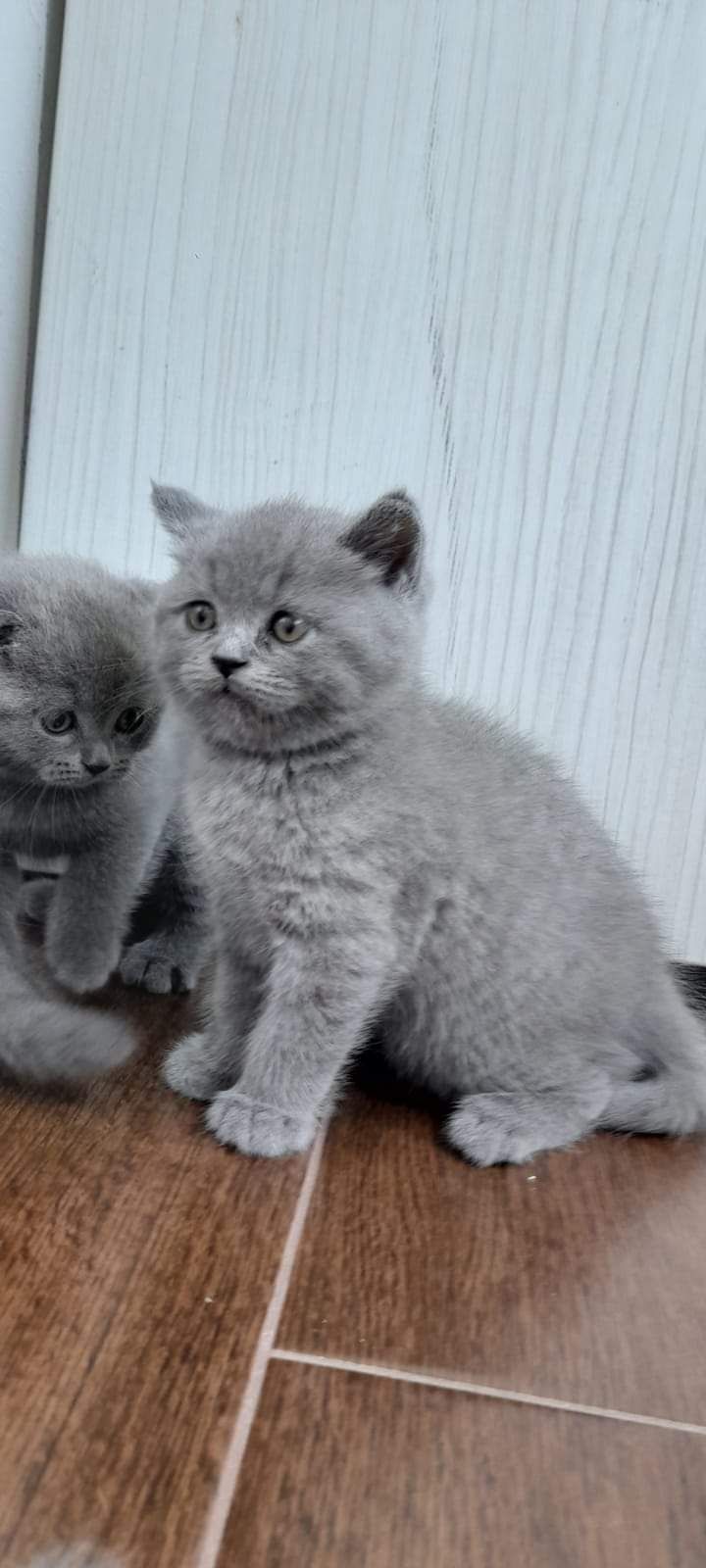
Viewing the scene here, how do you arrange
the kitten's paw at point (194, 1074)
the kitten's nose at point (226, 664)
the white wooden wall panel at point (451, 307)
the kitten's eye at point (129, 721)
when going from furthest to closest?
the white wooden wall panel at point (451, 307) < the kitten's eye at point (129, 721) < the kitten's paw at point (194, 1074) < the kitten's nose at point (226, 664)

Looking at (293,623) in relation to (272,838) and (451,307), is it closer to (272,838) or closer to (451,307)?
(272,838)

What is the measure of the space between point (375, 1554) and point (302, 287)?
3.86 feet

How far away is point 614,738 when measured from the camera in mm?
1346

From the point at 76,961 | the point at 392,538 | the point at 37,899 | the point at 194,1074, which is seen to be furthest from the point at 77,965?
the point at 392,538

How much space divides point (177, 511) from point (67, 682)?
0.19m

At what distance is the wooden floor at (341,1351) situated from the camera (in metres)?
0.54

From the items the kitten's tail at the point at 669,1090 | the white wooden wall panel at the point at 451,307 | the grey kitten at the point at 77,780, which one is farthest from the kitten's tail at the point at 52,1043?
the white wooden wall panel at the point at 451,307

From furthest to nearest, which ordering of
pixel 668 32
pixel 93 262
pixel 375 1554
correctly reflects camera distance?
pixel 93 262 < pixel 668 32 < pixel 375 1554

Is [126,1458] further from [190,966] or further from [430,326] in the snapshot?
[430,326]

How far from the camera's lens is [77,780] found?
3.55 ft

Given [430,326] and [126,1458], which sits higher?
[430,326]

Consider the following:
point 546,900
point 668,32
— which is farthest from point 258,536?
point 668,32

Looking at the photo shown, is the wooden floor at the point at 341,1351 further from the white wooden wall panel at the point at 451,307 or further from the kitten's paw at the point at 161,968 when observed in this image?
the white wooden wall panel at the point at 451,307

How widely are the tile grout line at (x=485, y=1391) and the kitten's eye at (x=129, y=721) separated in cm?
61
